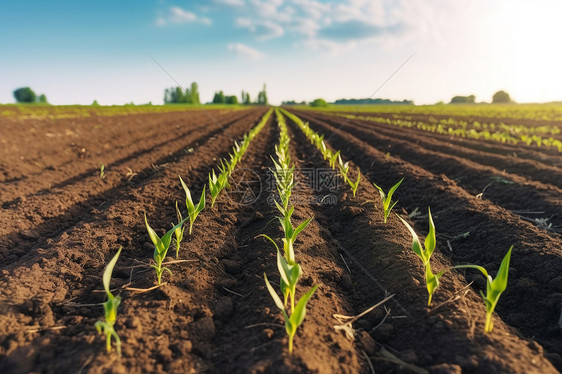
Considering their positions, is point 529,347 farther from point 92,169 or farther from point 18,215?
point 92,169

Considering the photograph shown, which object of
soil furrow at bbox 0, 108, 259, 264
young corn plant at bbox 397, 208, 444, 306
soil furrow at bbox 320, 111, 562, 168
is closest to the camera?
young corn plant at bbox 397, 208, 444, 306

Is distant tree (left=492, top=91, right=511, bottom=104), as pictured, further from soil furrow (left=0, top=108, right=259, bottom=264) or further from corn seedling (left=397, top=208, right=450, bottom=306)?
corn seedling (left=397, top=208, right=450, bottom=306)

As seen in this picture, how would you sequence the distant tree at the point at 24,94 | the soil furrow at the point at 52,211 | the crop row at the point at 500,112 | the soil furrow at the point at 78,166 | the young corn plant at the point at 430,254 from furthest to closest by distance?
the distant tree at the point at 24,94
the crop row at the point at 500,112
the soil furrow at the point at 78,166
the soil furrow at the point at 52,211
the young corn plant at the point at 430,254

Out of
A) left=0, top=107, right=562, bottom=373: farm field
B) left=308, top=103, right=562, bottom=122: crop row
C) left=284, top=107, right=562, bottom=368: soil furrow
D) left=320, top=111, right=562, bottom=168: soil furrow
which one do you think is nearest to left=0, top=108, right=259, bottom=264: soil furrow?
left=0, top=107, right=562, bottom=373: farm field

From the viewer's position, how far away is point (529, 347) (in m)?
2.01

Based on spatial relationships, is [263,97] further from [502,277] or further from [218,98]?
[502,277]

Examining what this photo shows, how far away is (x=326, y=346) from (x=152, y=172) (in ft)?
19.3

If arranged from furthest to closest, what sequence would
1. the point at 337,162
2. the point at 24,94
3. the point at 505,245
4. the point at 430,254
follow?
1. the point at 24,94
2. the point at 337,162
3. the point at 505,245
4. the point at 430,254

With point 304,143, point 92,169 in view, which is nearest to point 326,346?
point 92,169

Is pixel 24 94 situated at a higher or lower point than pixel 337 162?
higher

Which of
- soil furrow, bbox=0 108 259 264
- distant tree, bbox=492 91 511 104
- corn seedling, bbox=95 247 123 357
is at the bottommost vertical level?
soil furrow, bbox=0 108 259 264

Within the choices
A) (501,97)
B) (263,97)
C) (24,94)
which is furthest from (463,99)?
(24,94)

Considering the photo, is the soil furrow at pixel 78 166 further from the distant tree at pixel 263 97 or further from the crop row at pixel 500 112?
the distant tree at pixel 263 97

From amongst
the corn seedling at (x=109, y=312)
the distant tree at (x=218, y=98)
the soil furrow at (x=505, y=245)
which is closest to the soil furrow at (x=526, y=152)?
the soil furrow at (x=505, y=245)
